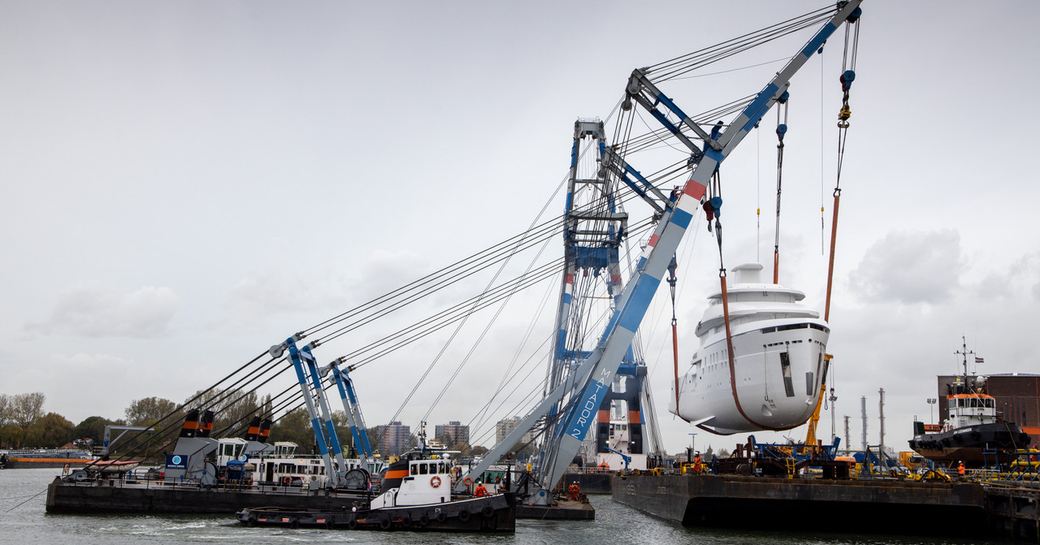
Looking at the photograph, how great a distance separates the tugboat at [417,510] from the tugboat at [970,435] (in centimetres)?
2815

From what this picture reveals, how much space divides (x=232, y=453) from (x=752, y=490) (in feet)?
105

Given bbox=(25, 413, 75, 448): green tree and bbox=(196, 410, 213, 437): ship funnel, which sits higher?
bbox=(196, 410, 213, 437): ship funnel

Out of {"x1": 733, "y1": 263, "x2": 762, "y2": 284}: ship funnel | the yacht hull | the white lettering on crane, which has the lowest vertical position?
the white lettering on crane

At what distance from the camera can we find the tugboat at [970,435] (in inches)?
1953

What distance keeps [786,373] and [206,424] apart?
3443 centimetres

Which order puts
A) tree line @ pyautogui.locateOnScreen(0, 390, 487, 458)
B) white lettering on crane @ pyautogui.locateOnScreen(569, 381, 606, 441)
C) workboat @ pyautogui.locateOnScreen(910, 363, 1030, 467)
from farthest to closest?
tree line @ pyautogui.locateOnScreen(0, 390, 487, 458) < workboat @ pyautogui.locateOnScreen(910, 363, 1030, 467) < white lettering on crane @ pyautogui.locateOnScreen(569, 381, 606, 441)

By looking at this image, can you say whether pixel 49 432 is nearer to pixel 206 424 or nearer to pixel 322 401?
pixel 206 424

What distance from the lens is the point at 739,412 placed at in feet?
155

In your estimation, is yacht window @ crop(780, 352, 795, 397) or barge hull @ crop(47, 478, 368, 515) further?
barge hull @ crop(47, 478, 368, 515)

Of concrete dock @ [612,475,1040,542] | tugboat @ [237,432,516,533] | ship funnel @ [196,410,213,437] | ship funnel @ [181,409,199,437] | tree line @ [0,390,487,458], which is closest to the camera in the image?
concrete dock @ [612,475,1040,542]

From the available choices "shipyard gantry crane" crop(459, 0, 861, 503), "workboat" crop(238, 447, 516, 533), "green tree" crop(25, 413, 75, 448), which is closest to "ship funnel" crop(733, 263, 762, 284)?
"shipyard gantry crane" crop(459, 0, 861, 503)

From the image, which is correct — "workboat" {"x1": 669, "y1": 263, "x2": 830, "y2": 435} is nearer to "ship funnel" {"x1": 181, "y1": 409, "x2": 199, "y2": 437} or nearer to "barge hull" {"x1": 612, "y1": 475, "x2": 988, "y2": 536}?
"barge hull" {"x1": 612, "y1": 475, "x2": 988, "y2": 536}

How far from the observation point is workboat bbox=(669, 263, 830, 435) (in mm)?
43844

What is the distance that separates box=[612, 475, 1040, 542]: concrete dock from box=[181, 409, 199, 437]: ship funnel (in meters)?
29.2
